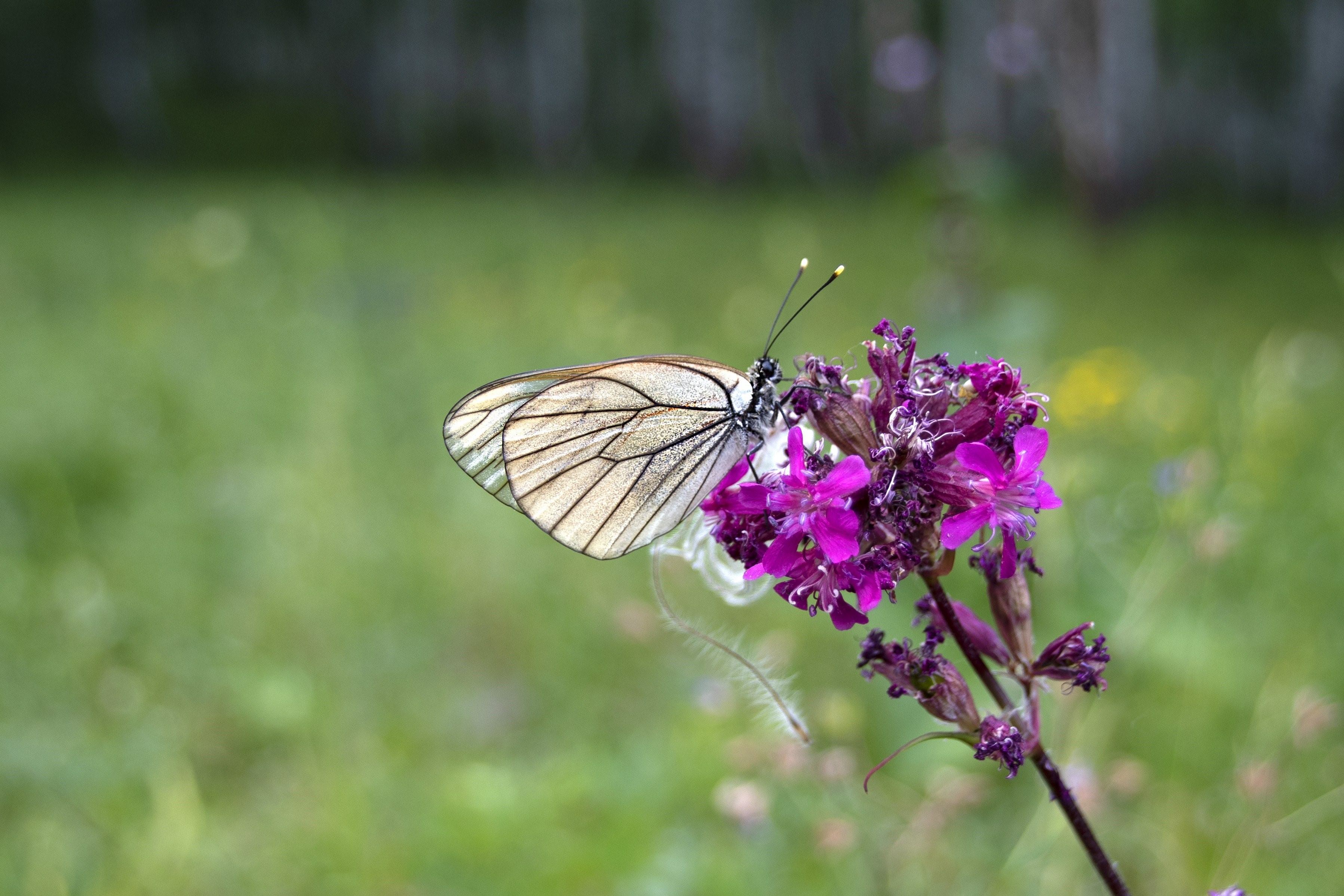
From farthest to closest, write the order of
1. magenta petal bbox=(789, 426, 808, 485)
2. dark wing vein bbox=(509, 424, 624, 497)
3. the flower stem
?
1. dark wing vein bbox=(509, 424, 624, 497)
2. magenta petal bbox=(789, 426, 808, 485)
3. the flower stem

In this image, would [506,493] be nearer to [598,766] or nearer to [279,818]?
[598,766]

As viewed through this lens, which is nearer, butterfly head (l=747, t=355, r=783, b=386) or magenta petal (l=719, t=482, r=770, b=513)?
magenta petal (l=719, t=482, r=770, b=513)

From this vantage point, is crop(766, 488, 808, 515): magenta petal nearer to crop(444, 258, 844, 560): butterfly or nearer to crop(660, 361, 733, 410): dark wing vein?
crop(444, 258, 844, 560): butterfly

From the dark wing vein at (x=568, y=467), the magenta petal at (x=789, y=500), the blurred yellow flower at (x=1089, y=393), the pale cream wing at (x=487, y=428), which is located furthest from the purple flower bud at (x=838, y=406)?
the blurred yellow flower at (x=1089, y=393)

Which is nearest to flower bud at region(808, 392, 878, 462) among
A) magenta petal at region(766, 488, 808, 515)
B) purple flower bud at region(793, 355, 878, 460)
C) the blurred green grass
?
purple flower bud at region(793, 355, 878, 460)

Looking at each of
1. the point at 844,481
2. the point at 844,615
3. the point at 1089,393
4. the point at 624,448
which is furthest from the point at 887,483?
the point at 1089,393

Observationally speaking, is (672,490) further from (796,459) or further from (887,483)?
(887,483)

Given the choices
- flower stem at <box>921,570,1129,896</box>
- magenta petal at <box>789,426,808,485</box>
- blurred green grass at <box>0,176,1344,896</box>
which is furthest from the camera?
blurred green grass at <box>0,176,1344,896</box>
